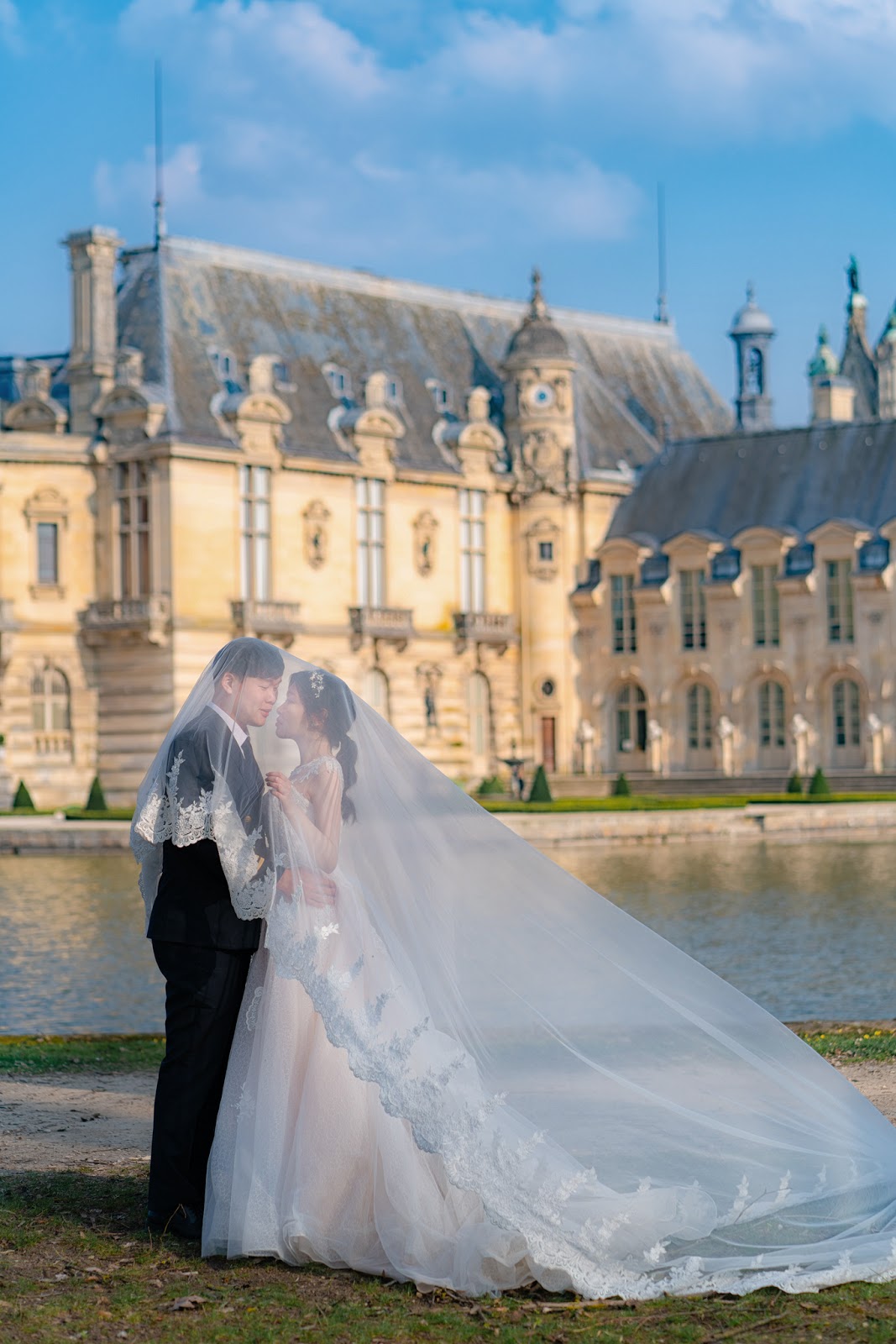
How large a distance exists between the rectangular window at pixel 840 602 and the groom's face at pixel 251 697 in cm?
4818

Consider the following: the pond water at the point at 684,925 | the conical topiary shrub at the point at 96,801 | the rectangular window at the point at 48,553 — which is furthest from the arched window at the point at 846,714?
the conical topiary shrub at the point at 96,801

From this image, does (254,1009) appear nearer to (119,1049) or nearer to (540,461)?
(119,1049)

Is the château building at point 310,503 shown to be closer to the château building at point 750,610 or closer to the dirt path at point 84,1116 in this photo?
the château building at point 750,610

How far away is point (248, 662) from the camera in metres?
7.75

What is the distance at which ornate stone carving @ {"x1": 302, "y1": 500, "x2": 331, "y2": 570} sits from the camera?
52656 millimetres

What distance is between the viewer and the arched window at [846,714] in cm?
5453

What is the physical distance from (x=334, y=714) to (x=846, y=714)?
159 ft

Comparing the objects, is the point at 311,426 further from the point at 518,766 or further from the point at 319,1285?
the point at 319,1285

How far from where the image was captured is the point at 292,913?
7.49 metres

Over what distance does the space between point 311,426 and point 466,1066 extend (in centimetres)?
4669

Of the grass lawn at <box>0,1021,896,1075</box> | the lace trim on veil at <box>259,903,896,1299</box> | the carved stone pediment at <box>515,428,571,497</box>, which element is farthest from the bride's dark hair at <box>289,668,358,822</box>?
the carved stone pediment at <box>515,428,571,497</box>

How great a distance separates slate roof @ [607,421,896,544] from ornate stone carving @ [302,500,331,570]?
9962 mm

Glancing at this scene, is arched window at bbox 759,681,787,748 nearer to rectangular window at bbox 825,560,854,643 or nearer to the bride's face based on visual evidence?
rectangular window at bbox 825,560,854,643

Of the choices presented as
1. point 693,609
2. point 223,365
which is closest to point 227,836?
point 223,365
